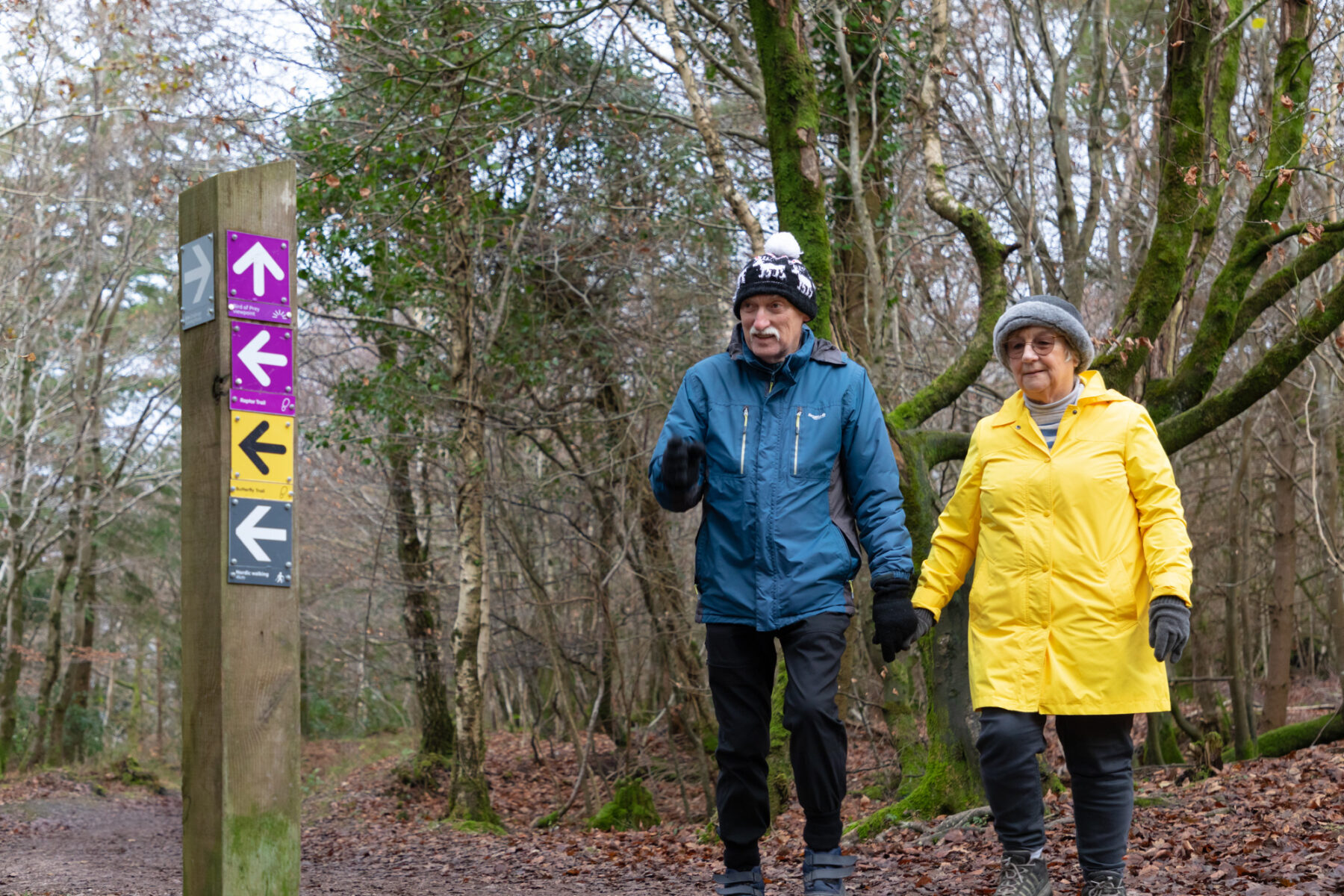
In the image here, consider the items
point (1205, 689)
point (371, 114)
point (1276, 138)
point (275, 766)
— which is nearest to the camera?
point (275, 766)

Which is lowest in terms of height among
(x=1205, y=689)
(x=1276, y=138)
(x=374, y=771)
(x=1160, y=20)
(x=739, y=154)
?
(x=374, y=771)

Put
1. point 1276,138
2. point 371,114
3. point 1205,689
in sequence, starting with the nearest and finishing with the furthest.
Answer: point 1276,138 < point 371,114 < point 1205,689

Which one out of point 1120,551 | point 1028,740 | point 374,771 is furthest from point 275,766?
point 374,771

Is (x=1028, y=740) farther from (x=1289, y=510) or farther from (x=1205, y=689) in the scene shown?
(x=1205, y=689)

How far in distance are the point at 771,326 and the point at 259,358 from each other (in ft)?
5.60

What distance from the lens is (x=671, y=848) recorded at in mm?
8141

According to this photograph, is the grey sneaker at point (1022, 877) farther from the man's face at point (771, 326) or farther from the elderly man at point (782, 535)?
the man's face at point (771, 326)

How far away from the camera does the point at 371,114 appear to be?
12.4 metres

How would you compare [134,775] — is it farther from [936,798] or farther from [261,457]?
[261,457]

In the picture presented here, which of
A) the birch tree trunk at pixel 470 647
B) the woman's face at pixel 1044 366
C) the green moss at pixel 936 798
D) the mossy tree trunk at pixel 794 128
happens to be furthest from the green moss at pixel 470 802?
the woman's face at pixel 1044 366

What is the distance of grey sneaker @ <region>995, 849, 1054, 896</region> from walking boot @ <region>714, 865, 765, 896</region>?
755 millimetres

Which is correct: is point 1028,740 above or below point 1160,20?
below

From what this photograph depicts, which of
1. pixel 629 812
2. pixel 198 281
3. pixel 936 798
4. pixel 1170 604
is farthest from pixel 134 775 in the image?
pixel 1170 604

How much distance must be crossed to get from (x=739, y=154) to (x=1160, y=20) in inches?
198
